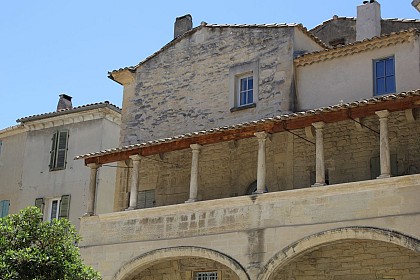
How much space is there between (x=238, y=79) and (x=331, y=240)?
7125mm

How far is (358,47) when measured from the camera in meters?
18.9

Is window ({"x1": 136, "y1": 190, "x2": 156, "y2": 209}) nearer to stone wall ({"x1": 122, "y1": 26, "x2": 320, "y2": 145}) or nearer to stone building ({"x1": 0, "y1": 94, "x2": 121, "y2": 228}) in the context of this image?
stone wall ({"x1": 122, "y1": 26, "x2": 320, "y2": 145})

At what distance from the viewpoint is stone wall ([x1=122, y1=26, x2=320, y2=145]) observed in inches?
794

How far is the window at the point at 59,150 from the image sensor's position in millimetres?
25844

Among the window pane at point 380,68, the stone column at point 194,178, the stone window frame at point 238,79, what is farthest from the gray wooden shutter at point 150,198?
the window pane at point 380,68

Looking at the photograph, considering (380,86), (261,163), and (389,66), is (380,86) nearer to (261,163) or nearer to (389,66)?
(389,66)

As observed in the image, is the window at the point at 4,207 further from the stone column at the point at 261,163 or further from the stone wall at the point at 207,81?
the stone column at the point at 261,163

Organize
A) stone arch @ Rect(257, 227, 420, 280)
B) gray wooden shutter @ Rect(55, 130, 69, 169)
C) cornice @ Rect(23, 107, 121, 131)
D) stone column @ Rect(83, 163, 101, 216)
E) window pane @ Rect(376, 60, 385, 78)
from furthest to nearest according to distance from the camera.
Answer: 1. gray wooden shutter @ Rect(55, 130, 69, 169)
2. cornice @ Rect(23, 107, 121, 131)
3. stone column @ Rect(83, 163, 101, 216)
4. window pane @ Rect(376, 60, 385, 78)
5. stone arch @ Rect(257, 227, 420, 280)

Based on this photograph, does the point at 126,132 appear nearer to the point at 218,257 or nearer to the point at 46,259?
the point at 218,257

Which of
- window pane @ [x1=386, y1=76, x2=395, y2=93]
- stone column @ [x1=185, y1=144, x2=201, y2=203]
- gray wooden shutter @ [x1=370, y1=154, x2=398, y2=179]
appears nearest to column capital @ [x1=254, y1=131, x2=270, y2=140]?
stone column @ [x1=185, y1=144, x2=201, y2=203]

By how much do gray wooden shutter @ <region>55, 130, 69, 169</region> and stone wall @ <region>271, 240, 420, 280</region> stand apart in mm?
10795

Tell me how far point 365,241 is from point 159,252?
16.1 ft

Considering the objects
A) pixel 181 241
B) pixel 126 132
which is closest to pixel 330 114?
pixel 181 241

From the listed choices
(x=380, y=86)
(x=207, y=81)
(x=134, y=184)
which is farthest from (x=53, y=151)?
(x=380, y=86)
